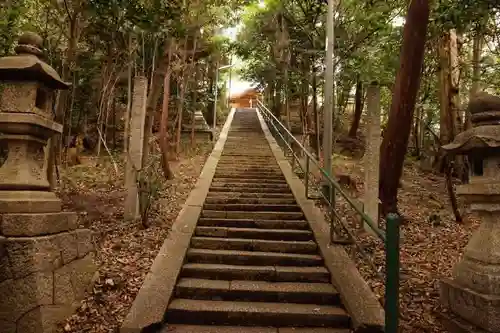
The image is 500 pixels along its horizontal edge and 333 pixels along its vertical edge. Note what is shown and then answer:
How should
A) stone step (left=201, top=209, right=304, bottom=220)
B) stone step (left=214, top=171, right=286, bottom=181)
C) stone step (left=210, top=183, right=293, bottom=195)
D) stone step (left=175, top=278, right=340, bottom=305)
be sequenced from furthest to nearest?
1. stone step (left=214, top=171, right=286, bottom=181)
2. stone step (left=210, top=183, right=293, bottom=195)
3. stone step (left=201, top=209, right=304, bottom=220)
4. stone step (left=175, top=278, right=340, bottom=305)

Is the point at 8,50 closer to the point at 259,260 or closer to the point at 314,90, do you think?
the point at 259,260

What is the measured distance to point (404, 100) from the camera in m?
6.39

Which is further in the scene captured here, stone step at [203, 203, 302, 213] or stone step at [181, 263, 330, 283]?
stone step at [203, 203, 302, 213]

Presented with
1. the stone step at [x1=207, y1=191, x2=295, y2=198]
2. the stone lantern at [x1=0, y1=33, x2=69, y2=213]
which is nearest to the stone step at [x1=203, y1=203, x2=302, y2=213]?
the stone step at [x1=207, y1=191, x2=295, y2=198]

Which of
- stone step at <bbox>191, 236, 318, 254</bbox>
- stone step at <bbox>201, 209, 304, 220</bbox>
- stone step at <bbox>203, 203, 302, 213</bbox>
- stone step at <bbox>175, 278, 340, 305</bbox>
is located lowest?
stone step at <bbox>175, 278, 340, 305</bbox>

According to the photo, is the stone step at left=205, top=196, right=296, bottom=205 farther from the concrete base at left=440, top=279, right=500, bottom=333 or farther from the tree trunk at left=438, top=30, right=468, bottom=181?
the concrete base at left=440, top=279, right=500, bottom=333

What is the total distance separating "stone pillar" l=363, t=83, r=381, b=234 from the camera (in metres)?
5.68

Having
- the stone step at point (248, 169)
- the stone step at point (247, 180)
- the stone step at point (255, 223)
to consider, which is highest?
the stone step at point (248, 169)

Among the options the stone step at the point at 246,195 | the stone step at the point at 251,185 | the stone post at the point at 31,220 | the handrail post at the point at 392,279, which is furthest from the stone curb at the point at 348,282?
the stone post at the point at 31,220

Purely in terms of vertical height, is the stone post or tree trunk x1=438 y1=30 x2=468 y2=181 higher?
tree trunk x1=438 y1=30 x2=468 y2=181

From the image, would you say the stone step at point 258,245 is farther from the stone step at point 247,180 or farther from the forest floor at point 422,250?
the stone step at point 247,180

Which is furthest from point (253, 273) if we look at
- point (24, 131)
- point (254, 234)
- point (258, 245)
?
point (24, 131)

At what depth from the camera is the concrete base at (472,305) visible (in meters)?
3.07

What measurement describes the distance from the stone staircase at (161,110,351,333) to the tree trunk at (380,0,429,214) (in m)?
1.69
